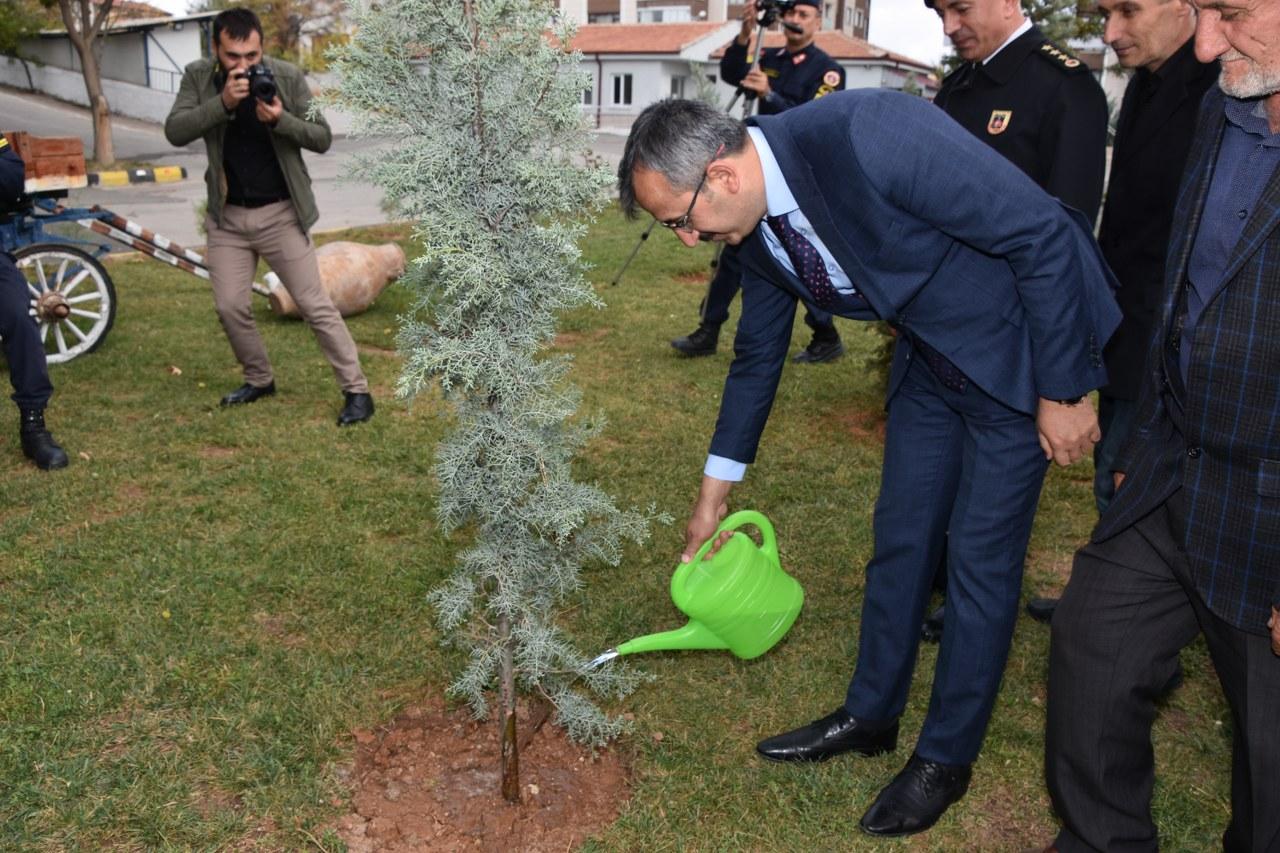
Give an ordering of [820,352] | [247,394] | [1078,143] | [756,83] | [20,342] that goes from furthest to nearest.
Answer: [820,352] < [756,83] < [247,394] < [20,342] < [1078,143]

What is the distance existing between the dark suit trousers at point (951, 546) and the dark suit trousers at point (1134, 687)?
0.87ft

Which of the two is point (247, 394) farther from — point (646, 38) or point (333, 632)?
point (646, 38)

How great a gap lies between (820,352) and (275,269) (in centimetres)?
345

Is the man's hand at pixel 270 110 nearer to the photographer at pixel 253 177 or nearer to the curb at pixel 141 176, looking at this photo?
the photographer at pixel 253 177

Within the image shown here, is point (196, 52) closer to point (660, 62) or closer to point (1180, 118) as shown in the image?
point (660, 62)

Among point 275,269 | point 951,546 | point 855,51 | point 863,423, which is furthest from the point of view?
point 855,51

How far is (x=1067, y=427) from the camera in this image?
2.31 metres

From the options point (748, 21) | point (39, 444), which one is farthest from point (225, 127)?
point (748, 21)

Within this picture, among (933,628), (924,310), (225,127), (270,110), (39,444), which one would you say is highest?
(270,110)

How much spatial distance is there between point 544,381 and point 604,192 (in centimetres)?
47

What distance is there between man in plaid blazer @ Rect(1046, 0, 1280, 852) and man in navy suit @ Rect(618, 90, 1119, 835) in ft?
0.77

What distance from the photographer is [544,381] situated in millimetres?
2504

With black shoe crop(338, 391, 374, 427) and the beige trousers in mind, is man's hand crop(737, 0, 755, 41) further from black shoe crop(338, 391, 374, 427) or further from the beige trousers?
black shoe crop(338, 391, 374, 427)

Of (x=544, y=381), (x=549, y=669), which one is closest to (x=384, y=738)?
(x=549, y=669)
